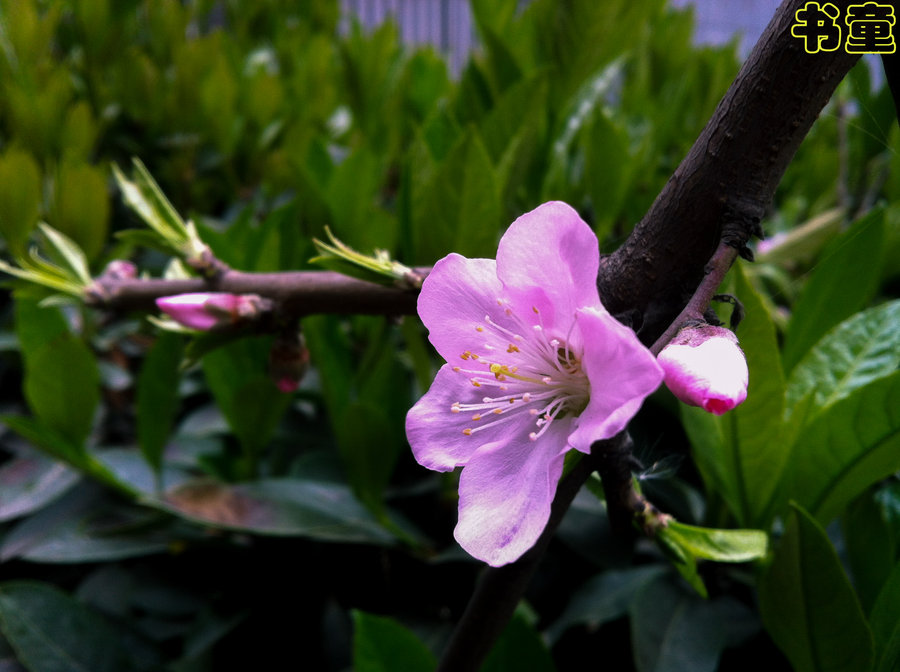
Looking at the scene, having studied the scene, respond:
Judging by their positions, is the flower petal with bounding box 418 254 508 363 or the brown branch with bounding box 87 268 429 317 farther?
the brown branch with bounding box 87 268 429 317

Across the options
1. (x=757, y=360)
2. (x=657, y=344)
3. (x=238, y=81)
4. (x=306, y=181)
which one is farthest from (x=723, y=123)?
(x=238, y=81)

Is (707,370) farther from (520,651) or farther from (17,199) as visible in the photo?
(17,199)

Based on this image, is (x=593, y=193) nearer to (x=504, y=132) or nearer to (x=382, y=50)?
(x=504, y=132)

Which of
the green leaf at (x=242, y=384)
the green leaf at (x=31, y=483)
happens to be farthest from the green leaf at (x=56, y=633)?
the green leaf at (x=242, y=384)

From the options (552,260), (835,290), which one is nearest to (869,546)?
(835,290)

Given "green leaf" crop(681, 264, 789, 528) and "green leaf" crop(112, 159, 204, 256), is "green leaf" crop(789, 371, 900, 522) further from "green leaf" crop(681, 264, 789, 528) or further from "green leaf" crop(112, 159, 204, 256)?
"green leaf" crop(112, 159, 204, 256)

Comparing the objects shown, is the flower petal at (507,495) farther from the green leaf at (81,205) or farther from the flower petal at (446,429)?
the green leaf at (81,205)

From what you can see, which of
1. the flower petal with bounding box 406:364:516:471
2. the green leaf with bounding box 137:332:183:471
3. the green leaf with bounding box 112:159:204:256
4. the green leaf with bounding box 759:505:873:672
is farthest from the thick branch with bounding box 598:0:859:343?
the green leaf with bounding box 137:332:183:471

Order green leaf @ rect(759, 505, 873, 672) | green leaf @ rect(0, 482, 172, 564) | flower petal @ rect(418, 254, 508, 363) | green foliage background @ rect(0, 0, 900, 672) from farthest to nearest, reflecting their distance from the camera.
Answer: green leaf @ rect(0, 482, 172, 564)
green foliage background @ rect(0, 0, 900, 672)
green leaf @ rect(759, 505, 873, 672)
flower petal @ rect(418, 254, 508, 363)
